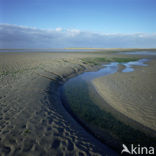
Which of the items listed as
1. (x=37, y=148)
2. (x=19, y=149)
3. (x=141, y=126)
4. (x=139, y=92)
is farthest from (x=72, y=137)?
(x=139, y=92)

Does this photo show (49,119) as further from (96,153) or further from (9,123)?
(96,153)

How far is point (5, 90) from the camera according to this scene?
8656 millimetres

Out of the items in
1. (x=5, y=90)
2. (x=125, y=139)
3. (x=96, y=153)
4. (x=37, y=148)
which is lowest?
(x=125, y=139)

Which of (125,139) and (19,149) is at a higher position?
(19,149)

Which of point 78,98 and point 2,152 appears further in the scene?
point 78,98

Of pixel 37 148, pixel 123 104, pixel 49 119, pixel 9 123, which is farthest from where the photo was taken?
pixel 123 104

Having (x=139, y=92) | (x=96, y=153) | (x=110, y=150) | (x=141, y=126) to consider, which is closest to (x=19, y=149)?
(x=96, y=153)

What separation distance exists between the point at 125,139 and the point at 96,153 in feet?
6.49

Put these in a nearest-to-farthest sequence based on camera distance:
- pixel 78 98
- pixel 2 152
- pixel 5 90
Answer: pixel 2 152 < pixel 5 90 < pixel 78 98

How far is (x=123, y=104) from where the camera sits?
7977mm

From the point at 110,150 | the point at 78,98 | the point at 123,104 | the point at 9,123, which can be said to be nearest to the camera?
the point at 110,150

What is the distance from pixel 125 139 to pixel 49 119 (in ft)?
12.4

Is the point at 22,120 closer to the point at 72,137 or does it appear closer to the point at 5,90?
the point at 72,137

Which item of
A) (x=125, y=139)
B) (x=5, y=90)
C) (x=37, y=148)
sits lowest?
(x=125, y=139)
